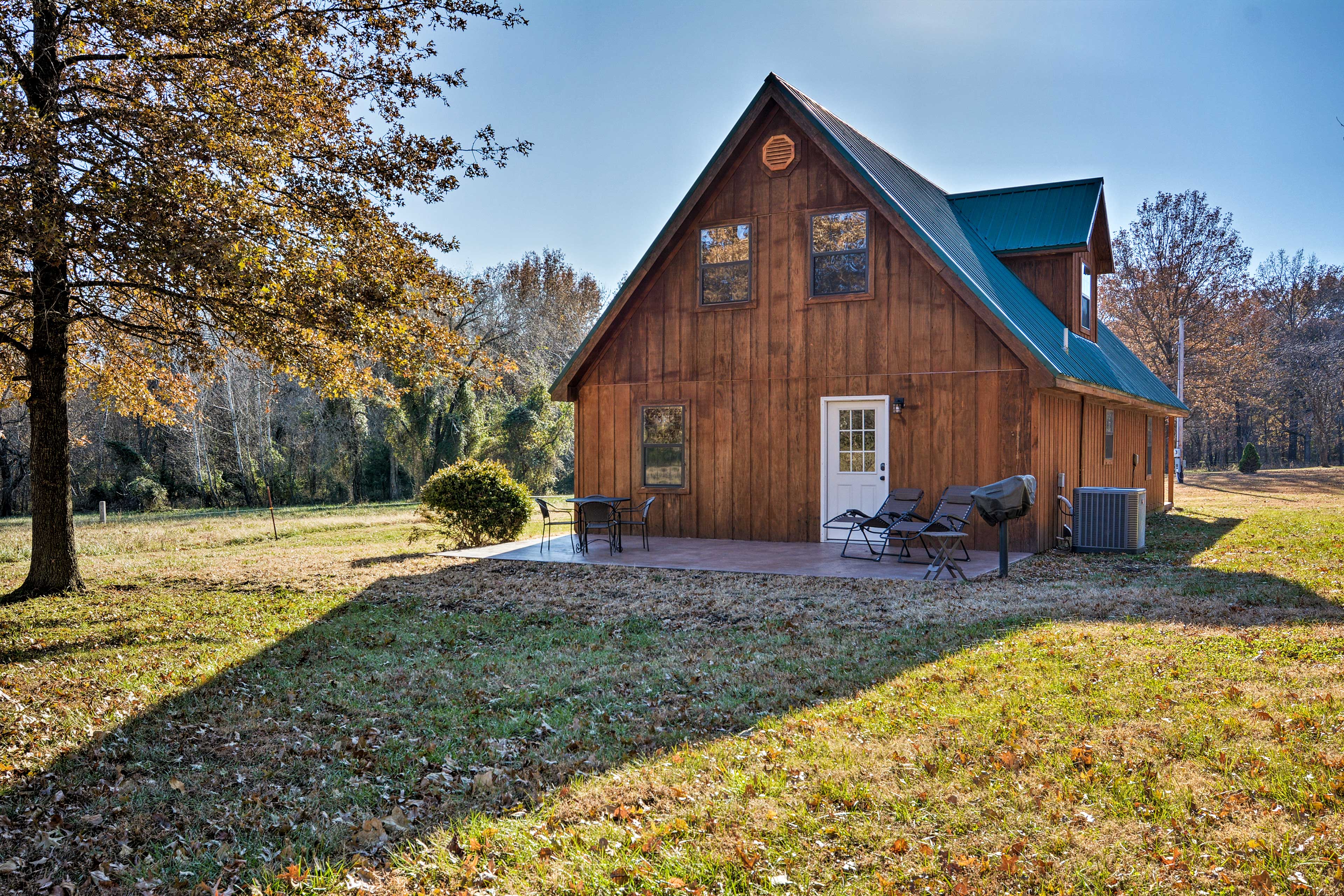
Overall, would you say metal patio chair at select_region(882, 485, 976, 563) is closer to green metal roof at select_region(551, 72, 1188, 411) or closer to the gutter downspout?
green metal roof at select_region(551, 72, 1188, 411)

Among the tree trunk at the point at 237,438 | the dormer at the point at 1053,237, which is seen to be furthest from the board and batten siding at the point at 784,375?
the tree trunk at the point at 237,438

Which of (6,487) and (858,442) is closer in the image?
(858,442)

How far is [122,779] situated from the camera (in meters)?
4.29

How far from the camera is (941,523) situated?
11.1 meters

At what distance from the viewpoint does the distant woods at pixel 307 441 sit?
1102 inches

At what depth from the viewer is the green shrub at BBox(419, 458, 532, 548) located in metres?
12.7

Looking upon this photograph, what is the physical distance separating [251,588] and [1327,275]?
48840 millimetres

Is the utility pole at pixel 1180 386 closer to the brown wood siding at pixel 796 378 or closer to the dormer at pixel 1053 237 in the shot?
the dormer at pixel 1053 237

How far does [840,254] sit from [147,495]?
24044 mm

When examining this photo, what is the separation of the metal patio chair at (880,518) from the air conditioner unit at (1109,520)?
2161 millimetres

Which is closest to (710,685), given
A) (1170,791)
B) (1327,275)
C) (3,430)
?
(1170,791)

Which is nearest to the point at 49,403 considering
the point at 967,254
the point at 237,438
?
the point at 967,254

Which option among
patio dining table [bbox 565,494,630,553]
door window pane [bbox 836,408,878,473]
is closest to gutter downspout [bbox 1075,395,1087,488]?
door window pane [bbox 836,408,878,473]

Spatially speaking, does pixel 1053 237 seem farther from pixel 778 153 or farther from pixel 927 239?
pixel 778 153
